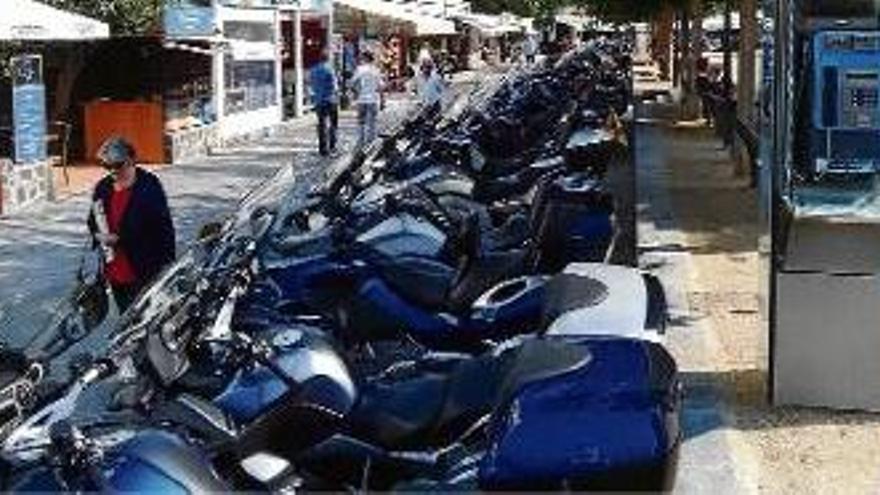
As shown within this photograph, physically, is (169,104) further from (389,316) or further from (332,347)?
(332,347)

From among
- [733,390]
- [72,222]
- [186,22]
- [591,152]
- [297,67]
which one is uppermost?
[186,22]

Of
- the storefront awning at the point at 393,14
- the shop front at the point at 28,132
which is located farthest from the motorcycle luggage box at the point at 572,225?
the storefront awning at the point at 393,14

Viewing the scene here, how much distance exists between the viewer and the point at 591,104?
17359mm

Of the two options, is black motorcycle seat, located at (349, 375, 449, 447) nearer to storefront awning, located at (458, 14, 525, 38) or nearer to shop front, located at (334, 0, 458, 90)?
shop front, located at (334, 0, 458, 90)

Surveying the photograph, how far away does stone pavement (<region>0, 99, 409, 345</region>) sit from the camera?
563 centimetres

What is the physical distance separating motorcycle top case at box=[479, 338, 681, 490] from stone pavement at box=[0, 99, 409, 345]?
1.67 meters

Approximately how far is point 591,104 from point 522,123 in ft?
4.99

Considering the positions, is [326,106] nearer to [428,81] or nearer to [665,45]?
[428,81]

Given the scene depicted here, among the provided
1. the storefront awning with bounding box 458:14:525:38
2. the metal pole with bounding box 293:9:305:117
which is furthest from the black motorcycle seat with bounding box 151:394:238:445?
the storefront awning with bounding box 458:14:525:38

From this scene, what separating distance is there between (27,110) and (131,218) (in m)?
9.10

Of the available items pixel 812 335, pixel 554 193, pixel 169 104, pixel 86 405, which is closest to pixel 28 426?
pixel 86 405

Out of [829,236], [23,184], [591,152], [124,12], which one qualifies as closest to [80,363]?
[829,236]

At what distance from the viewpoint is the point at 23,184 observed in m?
16.3

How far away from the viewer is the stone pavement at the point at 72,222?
5.63 metres
